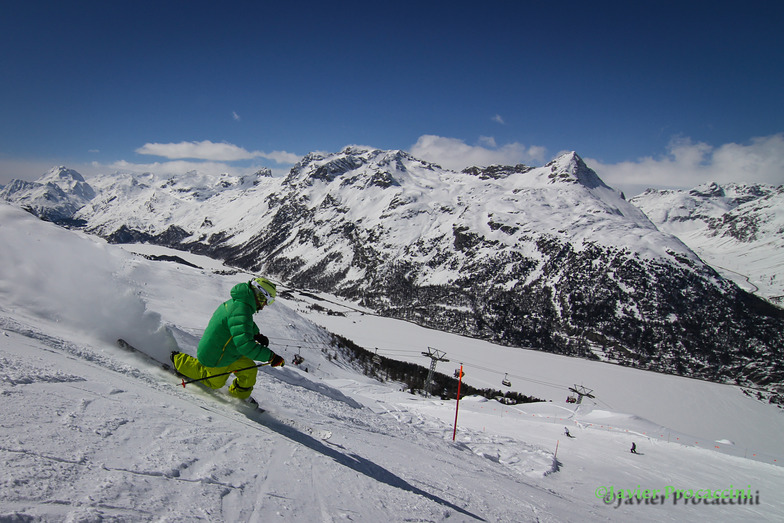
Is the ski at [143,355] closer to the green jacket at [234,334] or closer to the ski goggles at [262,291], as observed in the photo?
the green jacket at [234,334]

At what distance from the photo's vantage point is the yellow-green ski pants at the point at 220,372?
278 inches

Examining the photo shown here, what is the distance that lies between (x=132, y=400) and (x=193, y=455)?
1.60 m

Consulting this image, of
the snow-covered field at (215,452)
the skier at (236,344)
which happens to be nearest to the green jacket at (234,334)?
the skier at (236,344)

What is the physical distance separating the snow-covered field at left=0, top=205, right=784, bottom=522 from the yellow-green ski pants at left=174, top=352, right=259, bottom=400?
28cm

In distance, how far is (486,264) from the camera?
156750 millimetres

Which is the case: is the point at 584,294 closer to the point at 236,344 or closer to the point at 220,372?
the point at 220,372

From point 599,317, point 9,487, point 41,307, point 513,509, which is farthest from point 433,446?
point 599,317

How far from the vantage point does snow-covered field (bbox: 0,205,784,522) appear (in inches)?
119

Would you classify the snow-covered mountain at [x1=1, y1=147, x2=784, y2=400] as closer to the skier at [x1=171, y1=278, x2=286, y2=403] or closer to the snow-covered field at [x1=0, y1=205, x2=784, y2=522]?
the snow-covered field at [x1=0, y1=205, x2=784, y2=522]

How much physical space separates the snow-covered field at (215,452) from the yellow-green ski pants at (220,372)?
0.28m

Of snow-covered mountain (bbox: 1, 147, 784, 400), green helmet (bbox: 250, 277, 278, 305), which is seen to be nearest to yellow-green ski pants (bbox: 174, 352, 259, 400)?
green helmet (bbox: 250, 277, 278, 305)

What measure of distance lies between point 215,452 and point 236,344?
209 centimetres

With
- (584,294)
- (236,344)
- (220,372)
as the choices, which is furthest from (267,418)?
(584,294)

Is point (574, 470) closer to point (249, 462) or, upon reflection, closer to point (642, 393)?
point (249, 462)
